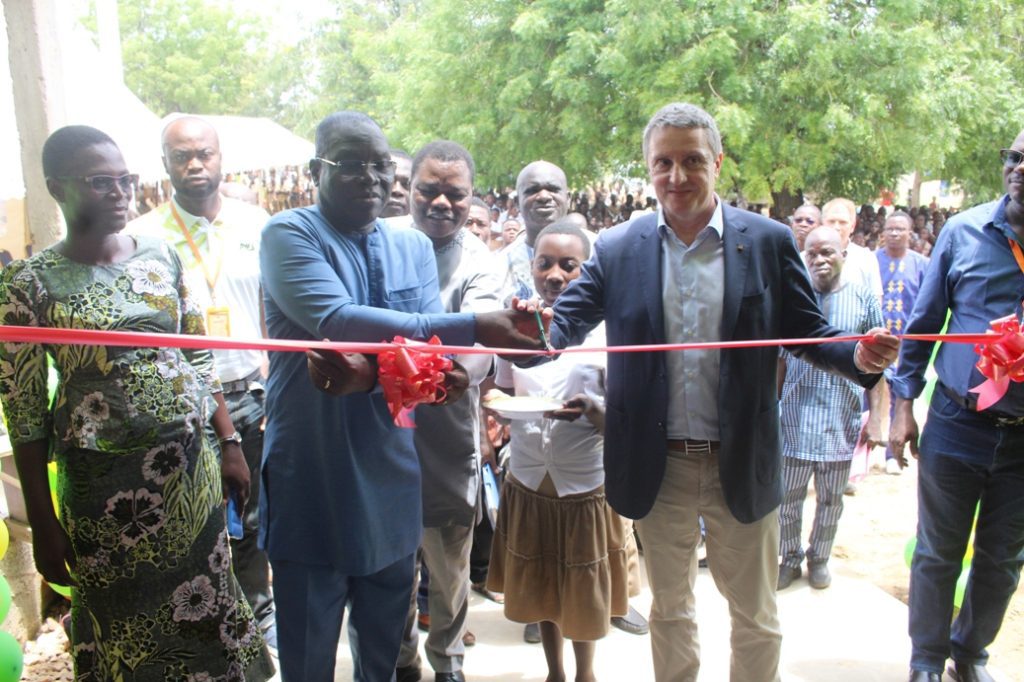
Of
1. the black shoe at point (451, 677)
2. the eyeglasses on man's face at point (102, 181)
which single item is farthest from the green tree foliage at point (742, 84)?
the eyeglasses on man's face at point (102, 181)

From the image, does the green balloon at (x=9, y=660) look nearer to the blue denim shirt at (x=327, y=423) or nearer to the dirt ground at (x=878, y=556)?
the dirt ground at (x=878, y=556)

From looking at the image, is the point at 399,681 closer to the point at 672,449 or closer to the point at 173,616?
the point at 173,616

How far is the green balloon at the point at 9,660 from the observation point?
312cm

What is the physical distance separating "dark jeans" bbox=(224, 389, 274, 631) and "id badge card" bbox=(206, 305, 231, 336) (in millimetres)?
302

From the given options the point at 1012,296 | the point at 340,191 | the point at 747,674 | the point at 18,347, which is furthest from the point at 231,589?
the point at 1012,296

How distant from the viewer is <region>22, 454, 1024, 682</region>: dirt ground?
3.97 meters

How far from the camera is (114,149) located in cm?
263

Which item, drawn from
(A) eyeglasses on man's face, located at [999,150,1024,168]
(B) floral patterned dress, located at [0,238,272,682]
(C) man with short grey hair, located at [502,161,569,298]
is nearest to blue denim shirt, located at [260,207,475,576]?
(B) floral patterned dress, located at [0,238,272,682]

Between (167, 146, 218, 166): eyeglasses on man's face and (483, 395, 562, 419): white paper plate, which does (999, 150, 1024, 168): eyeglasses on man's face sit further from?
(167, 146, 218, 166): eyeglasses on man's face

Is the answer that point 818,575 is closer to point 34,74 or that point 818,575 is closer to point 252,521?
point 252,521

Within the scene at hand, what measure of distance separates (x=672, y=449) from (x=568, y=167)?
13.9m

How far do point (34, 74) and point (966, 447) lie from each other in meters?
4.91

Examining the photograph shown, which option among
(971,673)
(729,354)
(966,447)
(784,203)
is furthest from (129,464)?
(784,203)

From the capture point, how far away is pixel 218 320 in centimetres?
396
